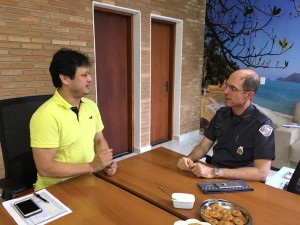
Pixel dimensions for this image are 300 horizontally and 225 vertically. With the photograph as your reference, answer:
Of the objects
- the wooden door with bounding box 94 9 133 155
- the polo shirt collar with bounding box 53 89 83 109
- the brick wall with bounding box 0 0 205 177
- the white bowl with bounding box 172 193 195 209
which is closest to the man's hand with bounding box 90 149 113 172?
the polo shirt collar with bounding box 53 89 83 109

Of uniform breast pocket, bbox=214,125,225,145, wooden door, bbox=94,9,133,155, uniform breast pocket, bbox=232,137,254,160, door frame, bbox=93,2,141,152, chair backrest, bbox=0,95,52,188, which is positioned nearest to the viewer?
chair backrest, bbox=0,95,52,188

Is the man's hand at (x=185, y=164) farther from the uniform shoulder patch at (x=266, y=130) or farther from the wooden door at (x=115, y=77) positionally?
the wooden door at (x=115, y=77)

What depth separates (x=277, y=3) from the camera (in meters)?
3.71

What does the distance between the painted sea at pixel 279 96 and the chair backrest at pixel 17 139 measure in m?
3.55

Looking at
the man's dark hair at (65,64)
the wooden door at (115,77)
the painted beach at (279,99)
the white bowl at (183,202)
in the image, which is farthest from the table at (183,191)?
the painted beach at (279,99)

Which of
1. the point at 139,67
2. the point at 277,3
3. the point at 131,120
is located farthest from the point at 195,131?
the point at 277,3

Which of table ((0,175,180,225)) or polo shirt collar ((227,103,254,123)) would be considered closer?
table ((0,175,180,225))

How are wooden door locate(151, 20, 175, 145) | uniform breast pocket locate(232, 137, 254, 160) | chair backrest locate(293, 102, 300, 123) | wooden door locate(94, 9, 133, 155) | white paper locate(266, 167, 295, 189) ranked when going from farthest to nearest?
wooden door locate(151, 20, 175, 145), chair backrest locate(293, 102, 300, 123), wooden door locate(94, 9, 133, 155), white paper locate(266, 167, 295, 189), uniform breast pocket locate(232, 137, 254, 160)

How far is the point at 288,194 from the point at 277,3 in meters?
3.44

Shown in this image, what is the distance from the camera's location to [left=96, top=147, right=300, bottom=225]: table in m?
1.06

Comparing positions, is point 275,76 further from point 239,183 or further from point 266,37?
point 239,183

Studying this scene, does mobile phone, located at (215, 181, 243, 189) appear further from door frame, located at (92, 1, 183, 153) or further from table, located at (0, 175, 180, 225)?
door frame, located at (92, 1, 183, 153)

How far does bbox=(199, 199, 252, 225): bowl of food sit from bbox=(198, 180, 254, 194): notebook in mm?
112

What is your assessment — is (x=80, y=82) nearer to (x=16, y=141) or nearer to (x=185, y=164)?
(x=16, y=141)
